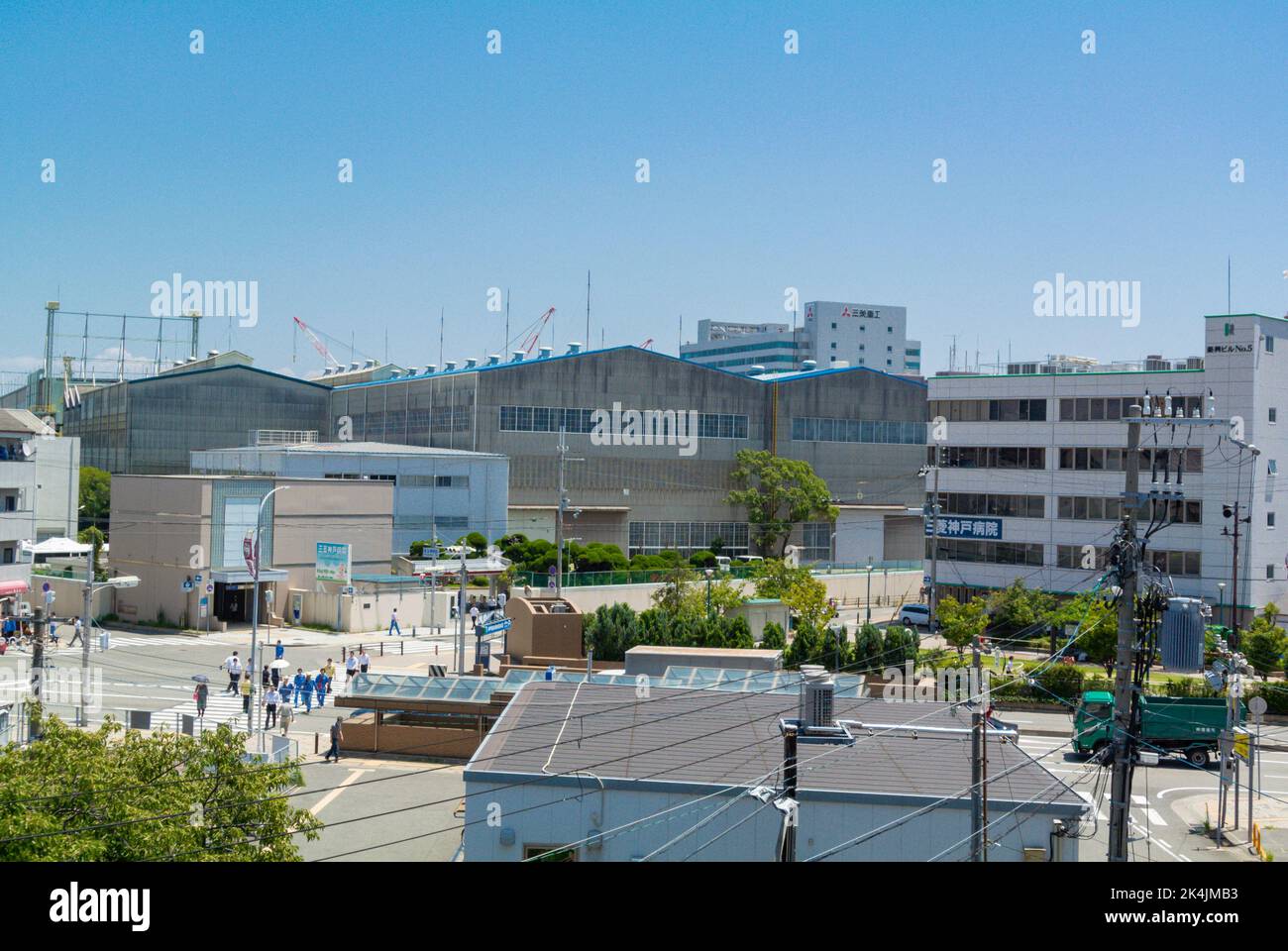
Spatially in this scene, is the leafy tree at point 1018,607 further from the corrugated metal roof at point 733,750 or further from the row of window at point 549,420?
the row of window at point 549,420

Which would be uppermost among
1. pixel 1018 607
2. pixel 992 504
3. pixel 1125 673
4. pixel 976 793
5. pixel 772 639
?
pixel 992 504

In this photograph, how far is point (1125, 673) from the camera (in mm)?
11391

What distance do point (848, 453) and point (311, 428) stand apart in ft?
123

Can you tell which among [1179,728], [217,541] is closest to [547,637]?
[217,541]

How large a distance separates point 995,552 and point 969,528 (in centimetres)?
168

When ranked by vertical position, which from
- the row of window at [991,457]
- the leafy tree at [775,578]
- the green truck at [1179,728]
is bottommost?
the green truck at [1179,728]

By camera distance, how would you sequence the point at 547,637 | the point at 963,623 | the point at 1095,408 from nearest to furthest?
the point at 547,637 < the point at 963,623 < the point at 1095,408

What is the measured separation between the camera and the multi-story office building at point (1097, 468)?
50406 mm

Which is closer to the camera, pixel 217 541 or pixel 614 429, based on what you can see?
pixel 217 541

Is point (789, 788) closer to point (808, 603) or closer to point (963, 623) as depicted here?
point (963, 623)

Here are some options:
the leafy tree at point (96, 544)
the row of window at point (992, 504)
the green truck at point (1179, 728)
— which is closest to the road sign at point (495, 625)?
the green truck at point (1179, 728)

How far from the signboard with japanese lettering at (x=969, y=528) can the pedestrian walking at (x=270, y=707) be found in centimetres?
3636

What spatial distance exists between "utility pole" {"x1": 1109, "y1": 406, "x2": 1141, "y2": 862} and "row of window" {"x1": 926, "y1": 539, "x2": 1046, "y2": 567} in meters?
44.1
